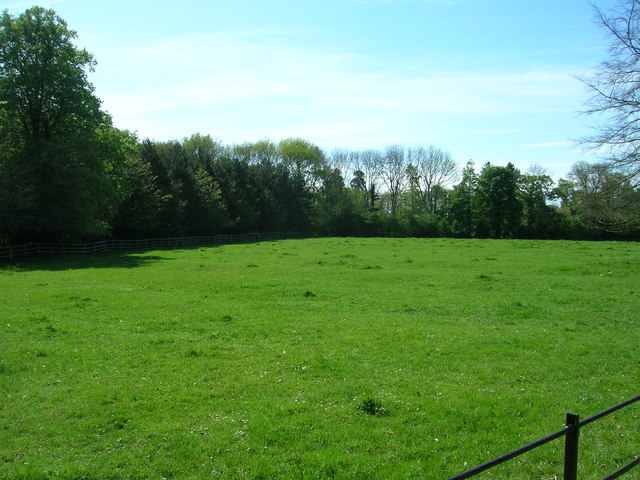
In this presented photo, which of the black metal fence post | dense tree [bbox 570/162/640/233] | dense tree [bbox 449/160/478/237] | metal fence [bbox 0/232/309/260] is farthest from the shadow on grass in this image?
dense tree [bbox 449/160/478/237]

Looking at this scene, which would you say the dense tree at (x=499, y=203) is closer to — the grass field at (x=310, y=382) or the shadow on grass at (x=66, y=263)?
the shadow on grass at (x=66, y=263)

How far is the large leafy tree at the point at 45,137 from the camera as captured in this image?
36469mm

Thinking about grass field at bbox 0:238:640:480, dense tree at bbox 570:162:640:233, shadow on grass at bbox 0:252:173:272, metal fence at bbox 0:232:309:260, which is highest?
dense tree at bbox 570:162:640:233

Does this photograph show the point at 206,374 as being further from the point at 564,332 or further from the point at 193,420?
the point at 564,332

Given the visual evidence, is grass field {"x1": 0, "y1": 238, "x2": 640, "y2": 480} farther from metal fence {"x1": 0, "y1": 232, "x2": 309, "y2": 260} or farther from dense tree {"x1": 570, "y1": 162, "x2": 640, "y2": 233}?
metal fence {"x1": 0, "y1": 232, "x2": 309, "y2": 260}

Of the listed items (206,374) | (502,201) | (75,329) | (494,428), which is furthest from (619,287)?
(502,201)

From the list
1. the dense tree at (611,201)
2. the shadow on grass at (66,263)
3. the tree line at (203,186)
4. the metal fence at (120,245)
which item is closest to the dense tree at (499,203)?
the tree line at (203,186)

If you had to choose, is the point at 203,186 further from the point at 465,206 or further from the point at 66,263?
the point at 465,206

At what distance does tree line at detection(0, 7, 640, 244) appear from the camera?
36688mm

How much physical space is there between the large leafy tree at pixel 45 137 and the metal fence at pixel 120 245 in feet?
3.88

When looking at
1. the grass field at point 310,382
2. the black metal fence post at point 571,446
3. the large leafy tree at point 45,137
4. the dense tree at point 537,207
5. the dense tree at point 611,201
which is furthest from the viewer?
the dense tree at point 537,207

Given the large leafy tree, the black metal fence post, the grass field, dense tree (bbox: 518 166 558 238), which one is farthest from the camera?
dense tree (bbox: 518 166 558 238)

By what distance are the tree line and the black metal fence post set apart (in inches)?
978

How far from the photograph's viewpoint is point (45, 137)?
39.4 m
